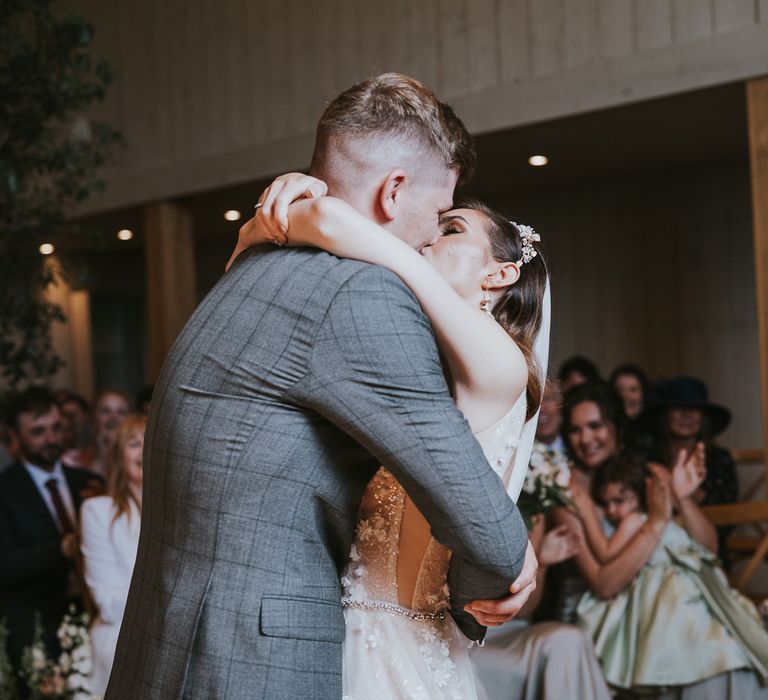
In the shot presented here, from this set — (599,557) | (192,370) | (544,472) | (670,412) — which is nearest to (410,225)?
(192,370)

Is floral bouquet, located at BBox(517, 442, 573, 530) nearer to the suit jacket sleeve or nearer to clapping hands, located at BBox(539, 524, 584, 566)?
clapping hands, located at BBox(539, 524, 584, 566)

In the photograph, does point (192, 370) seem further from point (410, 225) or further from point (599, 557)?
point (599, 557)

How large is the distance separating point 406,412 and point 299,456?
183 mm

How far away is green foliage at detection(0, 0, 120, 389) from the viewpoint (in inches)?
205

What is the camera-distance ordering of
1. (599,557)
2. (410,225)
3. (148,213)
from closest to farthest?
(410,225) < (599,557) < (148,213)

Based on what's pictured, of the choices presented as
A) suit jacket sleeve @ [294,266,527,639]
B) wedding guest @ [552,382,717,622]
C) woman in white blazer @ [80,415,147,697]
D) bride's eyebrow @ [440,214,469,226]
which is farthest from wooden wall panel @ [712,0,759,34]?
suit jacket sleeve @ [294,266,527,639]

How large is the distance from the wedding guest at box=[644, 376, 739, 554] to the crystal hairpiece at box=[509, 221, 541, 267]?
3.77m

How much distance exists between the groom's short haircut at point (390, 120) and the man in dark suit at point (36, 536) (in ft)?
11.2

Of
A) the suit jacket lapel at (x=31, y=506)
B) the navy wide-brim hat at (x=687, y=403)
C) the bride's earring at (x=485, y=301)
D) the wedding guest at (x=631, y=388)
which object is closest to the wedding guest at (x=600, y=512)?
the navy wide-brim hat at (x=687, y=403)

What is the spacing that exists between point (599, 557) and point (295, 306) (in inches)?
129

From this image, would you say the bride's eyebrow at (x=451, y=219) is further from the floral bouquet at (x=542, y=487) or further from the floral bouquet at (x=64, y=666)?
the floral bouquet at (x=64, y=666)

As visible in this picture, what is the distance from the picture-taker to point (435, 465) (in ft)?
4.97

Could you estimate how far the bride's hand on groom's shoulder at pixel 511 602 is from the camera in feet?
5.49

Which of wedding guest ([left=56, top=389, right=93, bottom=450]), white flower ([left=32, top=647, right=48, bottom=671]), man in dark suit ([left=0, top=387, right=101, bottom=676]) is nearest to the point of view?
white flower ([left=32, top=647, right=48, bottom=671])
